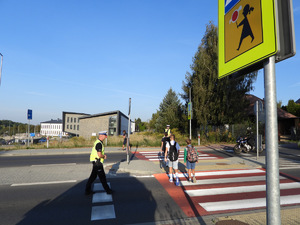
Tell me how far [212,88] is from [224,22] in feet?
73.5

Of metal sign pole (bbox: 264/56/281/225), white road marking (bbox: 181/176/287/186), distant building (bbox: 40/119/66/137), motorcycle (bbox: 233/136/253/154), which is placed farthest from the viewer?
distant building (bbox: 40/119/66/137)

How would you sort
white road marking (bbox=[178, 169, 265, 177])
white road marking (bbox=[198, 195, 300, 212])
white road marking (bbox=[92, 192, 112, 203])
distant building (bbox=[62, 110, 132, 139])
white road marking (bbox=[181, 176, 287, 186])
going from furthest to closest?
distant building (bbox=[62, 110, 132, 139])
white road marking (bbox=[178, 169, 265, 177])
white road marking (bbox=[181, 176, 287, 186])
white road marking (bbox=[92, 192, 112, 203])
white road marking (bbox=[198, 195, 300, 212])

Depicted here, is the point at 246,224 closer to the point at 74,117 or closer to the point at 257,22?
the point at 257,22

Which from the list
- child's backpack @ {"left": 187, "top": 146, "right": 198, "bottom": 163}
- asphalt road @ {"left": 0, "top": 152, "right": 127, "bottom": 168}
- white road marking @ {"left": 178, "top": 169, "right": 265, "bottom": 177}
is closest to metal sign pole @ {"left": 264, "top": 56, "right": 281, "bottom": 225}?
child's backpack @ {"left": 187, "top": 146, "right": 198, "bottom": 163}

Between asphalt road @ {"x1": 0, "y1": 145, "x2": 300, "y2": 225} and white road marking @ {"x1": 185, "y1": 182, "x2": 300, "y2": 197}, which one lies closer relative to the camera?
asphalt road @ {"x1": 0, "y1": 145, "x2": 300, "y2": 225}

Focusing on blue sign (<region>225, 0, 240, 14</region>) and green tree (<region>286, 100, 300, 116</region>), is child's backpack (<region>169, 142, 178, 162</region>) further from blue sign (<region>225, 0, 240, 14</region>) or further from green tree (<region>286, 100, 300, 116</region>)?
green tree (<region>286, 100, 300, 116</region>)

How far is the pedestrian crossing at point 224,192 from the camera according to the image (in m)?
5.01

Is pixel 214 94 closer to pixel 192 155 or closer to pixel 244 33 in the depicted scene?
pixel 192 155

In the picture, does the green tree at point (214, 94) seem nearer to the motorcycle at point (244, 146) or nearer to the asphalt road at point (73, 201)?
the motorcycle at point (244, 146)

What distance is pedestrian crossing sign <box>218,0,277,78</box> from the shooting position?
1.76 meters

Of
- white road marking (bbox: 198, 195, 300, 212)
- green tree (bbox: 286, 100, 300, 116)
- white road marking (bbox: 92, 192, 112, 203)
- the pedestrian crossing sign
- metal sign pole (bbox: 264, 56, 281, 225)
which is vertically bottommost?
white road marking (bbox: 92, 192, 112, 203)

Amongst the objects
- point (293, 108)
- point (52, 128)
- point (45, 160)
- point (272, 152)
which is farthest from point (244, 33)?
point (52, 128)

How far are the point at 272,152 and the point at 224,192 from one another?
507 cm

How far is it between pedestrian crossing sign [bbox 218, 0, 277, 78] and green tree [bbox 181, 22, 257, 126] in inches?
858
